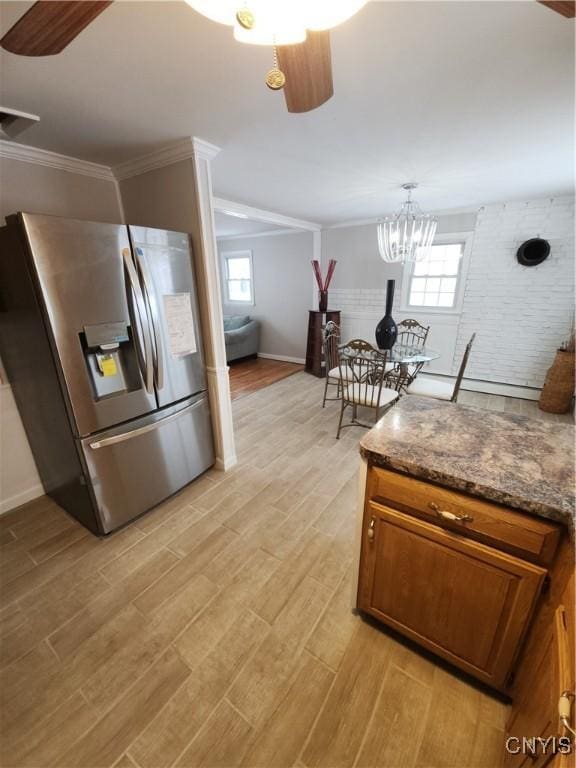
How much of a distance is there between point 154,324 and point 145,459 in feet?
2.85

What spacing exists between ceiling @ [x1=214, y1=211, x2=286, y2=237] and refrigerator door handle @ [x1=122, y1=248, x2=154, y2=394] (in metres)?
3.07

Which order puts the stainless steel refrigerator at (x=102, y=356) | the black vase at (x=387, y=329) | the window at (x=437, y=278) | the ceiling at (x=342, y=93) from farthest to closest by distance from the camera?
the window at (x=437, y=278)
the black vase at (x=387, y=329)
the stainless steel refrigerator at (x=102, y=356)
the ceiling at (x=342, y=93)

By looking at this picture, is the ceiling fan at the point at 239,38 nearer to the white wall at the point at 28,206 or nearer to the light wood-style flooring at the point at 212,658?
the white wall at the point at 28,206

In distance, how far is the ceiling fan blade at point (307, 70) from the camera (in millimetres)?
898

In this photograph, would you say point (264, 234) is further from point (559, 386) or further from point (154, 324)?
point (559, 386)

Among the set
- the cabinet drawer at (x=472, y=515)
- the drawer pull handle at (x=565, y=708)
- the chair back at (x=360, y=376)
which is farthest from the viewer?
the chair back at (x=360, y=376)

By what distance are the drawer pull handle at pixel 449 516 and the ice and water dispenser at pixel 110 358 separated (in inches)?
67.7

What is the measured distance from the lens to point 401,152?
2.13 metres

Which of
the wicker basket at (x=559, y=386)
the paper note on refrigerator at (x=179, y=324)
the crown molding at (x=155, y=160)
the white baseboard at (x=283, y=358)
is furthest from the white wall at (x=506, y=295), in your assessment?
the paper note on refrigerator at (x=179, y=324)

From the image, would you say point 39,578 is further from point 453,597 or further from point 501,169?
point 501,169

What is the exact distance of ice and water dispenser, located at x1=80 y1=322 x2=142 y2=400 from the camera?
5.48ft

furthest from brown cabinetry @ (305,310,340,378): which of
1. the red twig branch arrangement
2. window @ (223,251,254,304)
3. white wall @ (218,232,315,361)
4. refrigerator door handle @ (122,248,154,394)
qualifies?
refrigerator door handle @ (122,248,154,394)

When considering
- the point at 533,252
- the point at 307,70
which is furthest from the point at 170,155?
the point at 533,252

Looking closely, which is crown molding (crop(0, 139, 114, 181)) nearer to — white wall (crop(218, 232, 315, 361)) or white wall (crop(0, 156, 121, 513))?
white wall (crop(0, 156, 121, 513))
